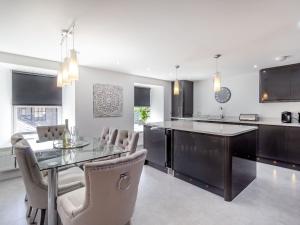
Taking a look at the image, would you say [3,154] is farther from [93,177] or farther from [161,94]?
[161,94]

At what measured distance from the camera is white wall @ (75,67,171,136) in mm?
4160

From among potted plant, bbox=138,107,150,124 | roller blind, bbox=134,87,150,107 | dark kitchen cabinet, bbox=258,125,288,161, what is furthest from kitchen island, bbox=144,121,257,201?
roller blind, bbox=134,87,150,107

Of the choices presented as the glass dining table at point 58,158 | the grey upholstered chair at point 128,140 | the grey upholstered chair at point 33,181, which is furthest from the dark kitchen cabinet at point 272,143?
the grey upholstered chair at point 33,181

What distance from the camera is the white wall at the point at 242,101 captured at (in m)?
4.44

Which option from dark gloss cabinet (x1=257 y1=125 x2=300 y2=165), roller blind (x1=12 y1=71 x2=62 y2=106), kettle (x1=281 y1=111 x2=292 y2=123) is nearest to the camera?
dark gloss cabinet (x1=257 y1=125 x2=300 y2=165)

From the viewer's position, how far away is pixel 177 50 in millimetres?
3041

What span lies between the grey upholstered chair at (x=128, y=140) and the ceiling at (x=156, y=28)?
1444mm

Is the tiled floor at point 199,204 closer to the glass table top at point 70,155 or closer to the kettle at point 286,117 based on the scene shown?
the glass table top at point 70,155

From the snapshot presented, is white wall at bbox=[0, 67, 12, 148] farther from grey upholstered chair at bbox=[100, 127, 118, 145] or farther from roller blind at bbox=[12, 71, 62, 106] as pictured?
grey upholstered chair at bbox=[100, 127, 118, 145]

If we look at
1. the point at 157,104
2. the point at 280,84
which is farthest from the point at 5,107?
the point at 280,84

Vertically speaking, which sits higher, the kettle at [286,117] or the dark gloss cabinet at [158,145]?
the kettle at [286,117]

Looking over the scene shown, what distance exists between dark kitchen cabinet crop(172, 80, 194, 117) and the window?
3.83m

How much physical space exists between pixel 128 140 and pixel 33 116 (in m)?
2.82

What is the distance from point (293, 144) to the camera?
359cm
